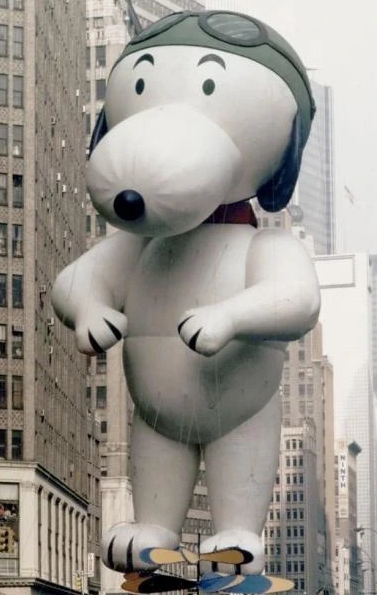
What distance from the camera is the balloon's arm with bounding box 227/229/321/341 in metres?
9.32

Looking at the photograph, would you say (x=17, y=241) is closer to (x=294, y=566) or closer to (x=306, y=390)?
(x=294, y=566)

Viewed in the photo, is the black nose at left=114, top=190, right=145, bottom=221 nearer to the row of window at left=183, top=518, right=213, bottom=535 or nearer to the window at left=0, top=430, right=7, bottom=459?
the row of window at left=183, top=518, right=213, bottom=535

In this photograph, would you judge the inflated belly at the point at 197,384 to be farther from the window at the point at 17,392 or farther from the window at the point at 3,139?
the window at the point at 3,139

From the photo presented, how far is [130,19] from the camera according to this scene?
51.1m

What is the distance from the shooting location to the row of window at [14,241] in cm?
3678

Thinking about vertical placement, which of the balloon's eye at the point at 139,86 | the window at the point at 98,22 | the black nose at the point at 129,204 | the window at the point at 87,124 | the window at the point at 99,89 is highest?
the window at the point at 98,22

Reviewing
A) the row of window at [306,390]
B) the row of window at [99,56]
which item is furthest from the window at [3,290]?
the row of window at [306,390]

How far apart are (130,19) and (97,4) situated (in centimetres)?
155

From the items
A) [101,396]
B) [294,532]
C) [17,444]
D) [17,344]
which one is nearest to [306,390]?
[294,532]

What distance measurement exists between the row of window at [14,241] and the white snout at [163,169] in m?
27.5

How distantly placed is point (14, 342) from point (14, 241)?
6.51 ft

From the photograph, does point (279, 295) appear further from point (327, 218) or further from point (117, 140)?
point (327, 218)

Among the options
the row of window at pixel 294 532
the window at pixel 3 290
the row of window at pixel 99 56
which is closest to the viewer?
the window at pixel 3 290

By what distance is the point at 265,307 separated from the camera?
9.34 meters
